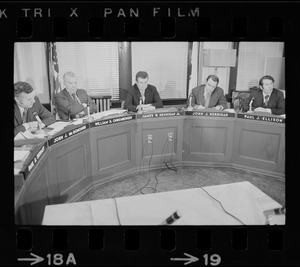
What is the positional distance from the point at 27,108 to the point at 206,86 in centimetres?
263

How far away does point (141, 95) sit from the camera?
414 centimetres

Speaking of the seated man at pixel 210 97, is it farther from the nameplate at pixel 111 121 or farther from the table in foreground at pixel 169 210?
the table in foreground at pixel 169 210

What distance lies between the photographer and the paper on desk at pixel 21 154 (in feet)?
7.04

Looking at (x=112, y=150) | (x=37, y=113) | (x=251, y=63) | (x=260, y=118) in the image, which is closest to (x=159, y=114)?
(x=112, y=150)

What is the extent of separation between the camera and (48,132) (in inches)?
111

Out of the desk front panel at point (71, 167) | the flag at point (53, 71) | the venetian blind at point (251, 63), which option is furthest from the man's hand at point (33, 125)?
the venetian blind at point (251, 63)

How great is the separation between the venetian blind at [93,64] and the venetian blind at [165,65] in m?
0.39

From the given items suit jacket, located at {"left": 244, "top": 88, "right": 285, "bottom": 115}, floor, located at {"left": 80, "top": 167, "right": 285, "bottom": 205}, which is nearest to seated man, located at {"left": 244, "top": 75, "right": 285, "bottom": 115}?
suit jacket, located at {"left": 244, "top": 88, "right": 285, "bottom": 115}

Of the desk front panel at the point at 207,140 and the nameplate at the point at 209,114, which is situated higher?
the nameplate at the point at 209,114

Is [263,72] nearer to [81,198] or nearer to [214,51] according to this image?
[214,51]
